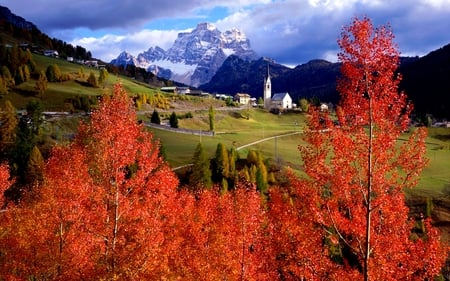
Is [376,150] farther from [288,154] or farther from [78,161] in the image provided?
[288,154]

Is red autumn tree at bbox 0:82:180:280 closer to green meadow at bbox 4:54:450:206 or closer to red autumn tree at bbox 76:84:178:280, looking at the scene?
red autumn tree at bbox 76:84:178:280

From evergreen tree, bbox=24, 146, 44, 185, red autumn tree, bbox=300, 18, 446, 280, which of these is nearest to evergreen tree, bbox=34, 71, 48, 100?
evergreen tree, bbox=24, 146, 44, 185

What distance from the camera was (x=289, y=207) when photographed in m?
25.4

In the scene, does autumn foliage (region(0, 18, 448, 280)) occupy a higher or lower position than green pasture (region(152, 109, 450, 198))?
higher

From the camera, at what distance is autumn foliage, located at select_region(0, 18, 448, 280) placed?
1872cm

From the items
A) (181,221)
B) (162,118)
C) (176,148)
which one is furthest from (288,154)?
(181,221)

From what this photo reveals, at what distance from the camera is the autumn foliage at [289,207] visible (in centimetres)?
1872

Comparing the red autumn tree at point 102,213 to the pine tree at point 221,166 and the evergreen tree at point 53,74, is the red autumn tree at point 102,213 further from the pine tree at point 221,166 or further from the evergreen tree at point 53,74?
the evergreen tree at point 53,74

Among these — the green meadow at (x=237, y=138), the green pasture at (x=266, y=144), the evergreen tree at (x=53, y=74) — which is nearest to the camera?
the green pasture at (x=266, y=144)

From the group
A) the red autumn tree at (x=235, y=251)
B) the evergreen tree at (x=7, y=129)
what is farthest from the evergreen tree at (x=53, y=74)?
the red autumn tree at (x=235, y=251)

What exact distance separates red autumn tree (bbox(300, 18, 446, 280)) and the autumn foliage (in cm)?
5

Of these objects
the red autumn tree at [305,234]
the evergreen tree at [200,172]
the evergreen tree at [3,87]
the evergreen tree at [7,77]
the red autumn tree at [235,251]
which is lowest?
the evergreen tree at [200,172]

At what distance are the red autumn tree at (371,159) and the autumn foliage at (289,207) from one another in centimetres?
5

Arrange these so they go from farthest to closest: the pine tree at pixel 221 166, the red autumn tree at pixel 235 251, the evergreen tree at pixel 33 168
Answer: the pine tree at pixel 221 166 < the evergreen tree at pixel 33 168 < the red autumn tree at pixel 235 251
